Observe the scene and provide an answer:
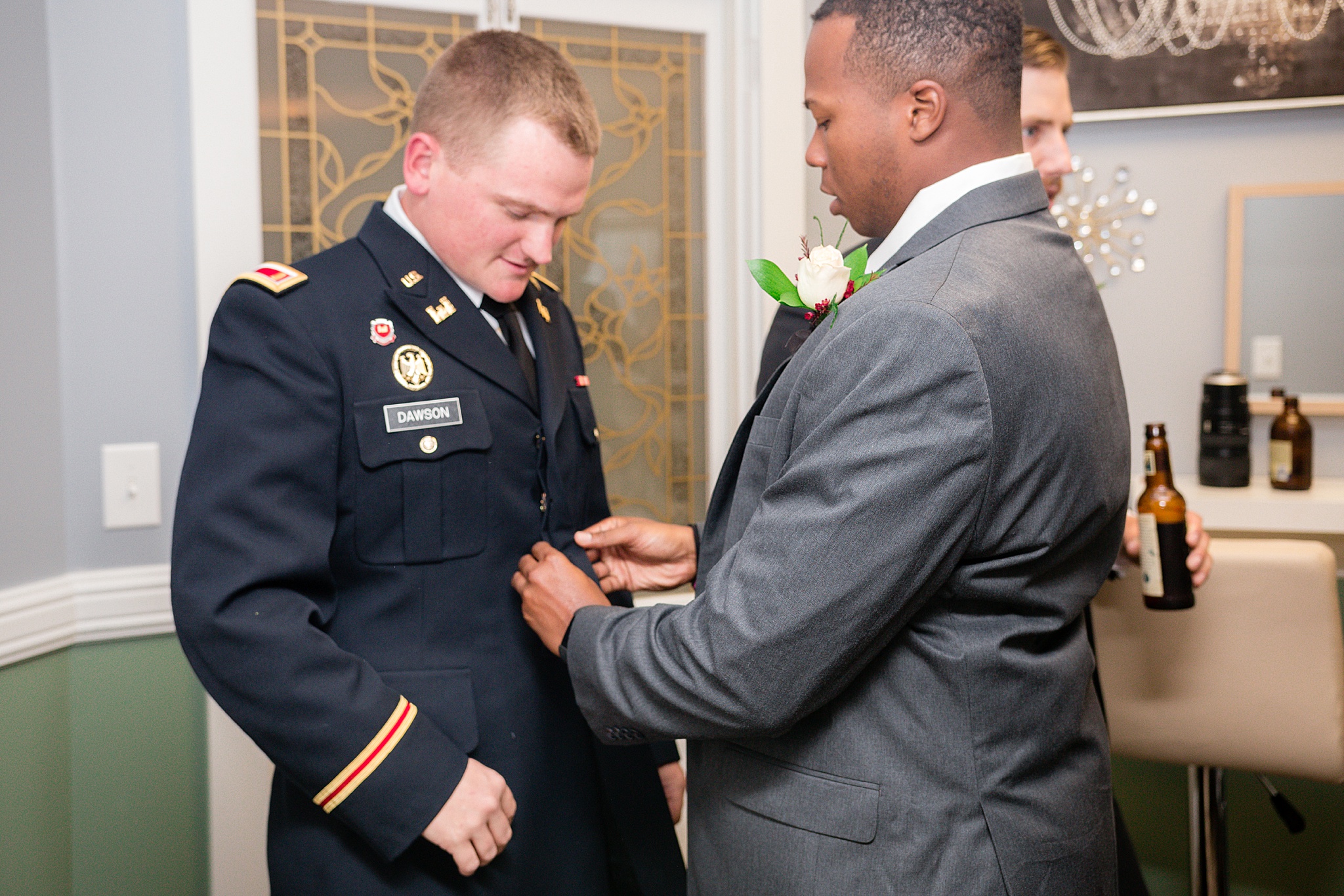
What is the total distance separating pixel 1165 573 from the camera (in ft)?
5.59

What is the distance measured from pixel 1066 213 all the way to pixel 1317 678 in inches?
51.7

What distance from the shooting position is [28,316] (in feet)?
5.94

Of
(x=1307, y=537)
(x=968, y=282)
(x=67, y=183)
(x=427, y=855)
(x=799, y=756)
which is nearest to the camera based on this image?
(x=968, y=282)

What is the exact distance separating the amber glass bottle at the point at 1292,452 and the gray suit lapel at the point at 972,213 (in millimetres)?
1698

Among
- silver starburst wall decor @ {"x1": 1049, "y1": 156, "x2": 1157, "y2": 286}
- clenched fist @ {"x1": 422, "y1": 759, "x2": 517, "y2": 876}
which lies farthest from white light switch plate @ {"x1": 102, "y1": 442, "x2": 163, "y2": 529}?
silver starburst wall decor @ {"x1": 1049, "y1": 156, "x2": 1157, "y2": 286}

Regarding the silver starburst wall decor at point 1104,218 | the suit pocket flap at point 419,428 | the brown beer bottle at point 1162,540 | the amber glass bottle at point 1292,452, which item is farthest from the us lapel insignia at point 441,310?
the amber glass bottle at point 1292,452

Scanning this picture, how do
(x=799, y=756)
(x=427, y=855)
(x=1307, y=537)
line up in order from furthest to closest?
(x=1307, y=537) < (x=427, y=855) < (x=799, y=756)

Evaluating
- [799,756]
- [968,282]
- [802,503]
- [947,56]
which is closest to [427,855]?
[799,756]

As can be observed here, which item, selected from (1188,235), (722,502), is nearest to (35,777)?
(722,502)

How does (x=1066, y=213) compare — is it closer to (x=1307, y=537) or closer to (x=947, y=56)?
(x=1307, y=537)

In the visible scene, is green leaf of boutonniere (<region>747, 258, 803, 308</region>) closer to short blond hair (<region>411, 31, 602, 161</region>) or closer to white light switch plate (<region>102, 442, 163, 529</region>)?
short blond hair (<region>411, 31, 602, 161</region>)

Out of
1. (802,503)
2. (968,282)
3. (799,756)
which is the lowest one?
(799,756)

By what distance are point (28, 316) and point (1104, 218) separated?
2423 mm

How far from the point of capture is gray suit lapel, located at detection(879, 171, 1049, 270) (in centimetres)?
110
